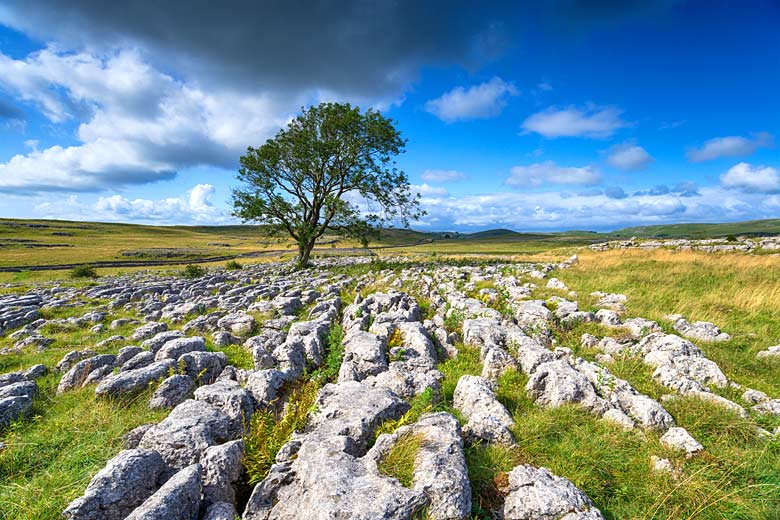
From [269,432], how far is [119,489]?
220 cm

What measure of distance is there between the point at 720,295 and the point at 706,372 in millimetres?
9126

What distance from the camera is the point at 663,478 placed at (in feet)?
16.0

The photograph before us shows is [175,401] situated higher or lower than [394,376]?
lower

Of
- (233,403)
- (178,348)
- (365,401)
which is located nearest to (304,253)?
(178,348)

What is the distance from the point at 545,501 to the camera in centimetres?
423

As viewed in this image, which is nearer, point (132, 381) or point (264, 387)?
point (264, 387)

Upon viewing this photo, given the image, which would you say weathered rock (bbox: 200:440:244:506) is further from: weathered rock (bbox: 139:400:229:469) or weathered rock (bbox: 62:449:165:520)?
weathered rock (bbox: 62:449:165:520)

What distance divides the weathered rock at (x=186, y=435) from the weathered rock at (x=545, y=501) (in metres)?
4.94

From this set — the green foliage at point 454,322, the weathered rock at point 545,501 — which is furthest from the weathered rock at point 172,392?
the green foliage at point 454,322

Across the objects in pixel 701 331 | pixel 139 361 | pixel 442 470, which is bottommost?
pixel 139 361

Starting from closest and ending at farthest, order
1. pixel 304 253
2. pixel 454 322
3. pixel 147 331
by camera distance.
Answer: pixel 454 322 → pixel 147 331 → pixel 304 253

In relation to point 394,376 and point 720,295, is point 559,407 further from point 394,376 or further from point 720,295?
point 720,295

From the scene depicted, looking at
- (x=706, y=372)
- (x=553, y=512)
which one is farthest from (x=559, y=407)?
(x=706, y=372)

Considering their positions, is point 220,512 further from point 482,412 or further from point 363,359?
point 363,359
